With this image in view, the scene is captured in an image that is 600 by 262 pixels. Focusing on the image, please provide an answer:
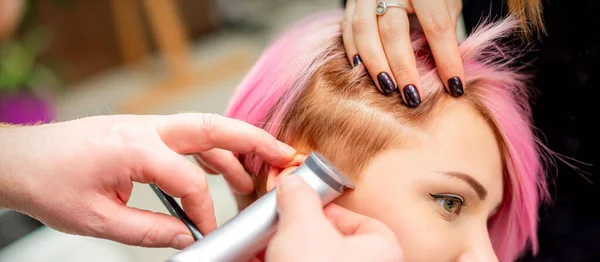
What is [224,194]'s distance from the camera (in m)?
1.43

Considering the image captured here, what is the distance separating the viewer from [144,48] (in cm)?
259

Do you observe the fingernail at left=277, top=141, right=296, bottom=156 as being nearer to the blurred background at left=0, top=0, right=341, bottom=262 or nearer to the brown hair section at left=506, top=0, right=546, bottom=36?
the brown hair section at left=506, top=0, right=546, bottom=36

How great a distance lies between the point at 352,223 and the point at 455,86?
8.9 inches

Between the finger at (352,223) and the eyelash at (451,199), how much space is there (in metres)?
0.12

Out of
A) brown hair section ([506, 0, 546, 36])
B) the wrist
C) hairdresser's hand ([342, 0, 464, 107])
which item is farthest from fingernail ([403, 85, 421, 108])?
the wrist

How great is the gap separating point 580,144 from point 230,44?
6.21ft

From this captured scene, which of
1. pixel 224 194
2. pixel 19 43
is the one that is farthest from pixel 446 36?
pixel 19 43

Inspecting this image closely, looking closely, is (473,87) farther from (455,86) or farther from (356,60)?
(356,60)

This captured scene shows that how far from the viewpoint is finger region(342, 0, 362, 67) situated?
78 centimetres

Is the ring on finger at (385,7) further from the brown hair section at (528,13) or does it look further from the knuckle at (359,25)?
the brown hair section at (528,13)

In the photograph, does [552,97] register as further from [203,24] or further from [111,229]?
[203,24]

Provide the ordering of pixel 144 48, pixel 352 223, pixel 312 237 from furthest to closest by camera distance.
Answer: pixel 144 48 < pixel 352 223 < pixel 312 237

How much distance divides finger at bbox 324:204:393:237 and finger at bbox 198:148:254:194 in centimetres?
18

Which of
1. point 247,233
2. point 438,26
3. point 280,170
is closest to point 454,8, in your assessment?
point 438,26
